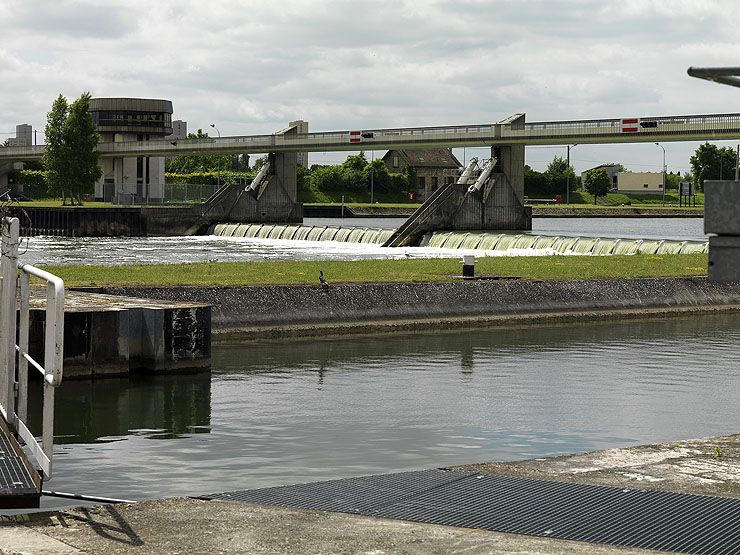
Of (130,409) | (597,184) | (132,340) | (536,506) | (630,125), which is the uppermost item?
(597,184)

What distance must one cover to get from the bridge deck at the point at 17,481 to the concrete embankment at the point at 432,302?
17.8 metres

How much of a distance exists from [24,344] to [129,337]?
41.6 feet

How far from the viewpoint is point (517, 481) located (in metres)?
10.8

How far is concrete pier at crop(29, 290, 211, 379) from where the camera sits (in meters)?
22.0

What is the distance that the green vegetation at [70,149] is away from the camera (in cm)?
11669

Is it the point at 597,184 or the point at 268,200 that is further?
the point at 597,184

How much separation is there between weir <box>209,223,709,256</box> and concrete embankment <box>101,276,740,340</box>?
20020 millimetres

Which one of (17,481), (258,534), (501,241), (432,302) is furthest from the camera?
(501,241)

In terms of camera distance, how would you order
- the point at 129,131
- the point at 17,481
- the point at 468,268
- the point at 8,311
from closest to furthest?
1. the point at 17,481
2. the point at 8,311
3. the point at 468,268
4. the point at 129,131

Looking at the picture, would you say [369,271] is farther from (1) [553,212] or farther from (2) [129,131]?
(1) [553,212]

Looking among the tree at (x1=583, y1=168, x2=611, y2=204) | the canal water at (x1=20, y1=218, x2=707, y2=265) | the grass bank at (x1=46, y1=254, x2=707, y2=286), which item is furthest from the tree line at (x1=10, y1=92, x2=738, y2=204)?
the grass bank at (x1=46, y1=254, x2=707, y2=286)

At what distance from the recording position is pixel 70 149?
383ft

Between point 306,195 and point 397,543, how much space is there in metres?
160

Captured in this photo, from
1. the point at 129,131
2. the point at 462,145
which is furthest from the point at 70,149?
the point at 462,145
